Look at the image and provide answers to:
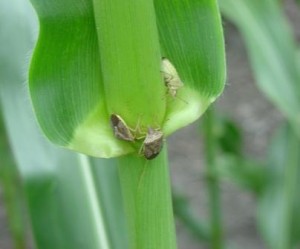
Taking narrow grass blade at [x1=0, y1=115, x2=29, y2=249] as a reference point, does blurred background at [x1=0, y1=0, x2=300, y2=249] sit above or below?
below

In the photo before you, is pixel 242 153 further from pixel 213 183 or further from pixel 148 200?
pixel 148 200

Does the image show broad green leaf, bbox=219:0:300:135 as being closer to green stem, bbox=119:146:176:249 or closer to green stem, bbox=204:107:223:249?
green stem, bbox=204:107:223:249

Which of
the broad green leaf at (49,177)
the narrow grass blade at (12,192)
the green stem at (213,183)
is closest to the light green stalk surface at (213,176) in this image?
the green stem at (213,183)

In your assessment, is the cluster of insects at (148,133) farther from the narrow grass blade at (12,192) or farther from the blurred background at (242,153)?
the blurred background at (242,153)

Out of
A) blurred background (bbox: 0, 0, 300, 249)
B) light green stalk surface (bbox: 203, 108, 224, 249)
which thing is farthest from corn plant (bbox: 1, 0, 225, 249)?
blurred background (bbox: 0, 0, 300, 249)

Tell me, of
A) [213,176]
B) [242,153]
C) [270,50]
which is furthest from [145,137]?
[242,153]
